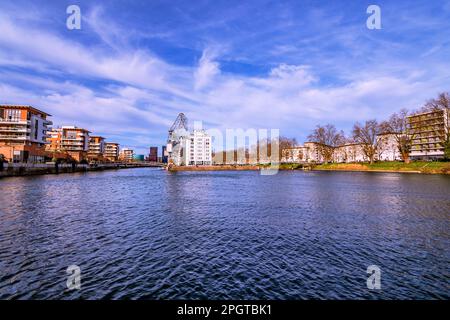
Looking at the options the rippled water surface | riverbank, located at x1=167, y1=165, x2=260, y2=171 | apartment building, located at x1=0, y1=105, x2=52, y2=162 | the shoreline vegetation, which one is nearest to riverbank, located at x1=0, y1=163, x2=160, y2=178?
apartment building, located at x1=0, y1=105, x2=52, y2=162

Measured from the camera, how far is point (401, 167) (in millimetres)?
104812

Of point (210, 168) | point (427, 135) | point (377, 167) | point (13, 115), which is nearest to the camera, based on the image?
point (13, 115)

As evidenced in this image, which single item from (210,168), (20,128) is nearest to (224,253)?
(20,128)

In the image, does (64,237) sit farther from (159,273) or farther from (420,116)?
(420,116)

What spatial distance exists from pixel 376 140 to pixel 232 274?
137 meters

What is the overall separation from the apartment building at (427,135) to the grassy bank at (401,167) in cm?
2447

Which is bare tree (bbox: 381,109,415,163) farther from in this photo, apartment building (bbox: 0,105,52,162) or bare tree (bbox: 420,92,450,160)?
apartment building (bbox: 0,105,52,162)

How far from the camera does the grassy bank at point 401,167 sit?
88000mm

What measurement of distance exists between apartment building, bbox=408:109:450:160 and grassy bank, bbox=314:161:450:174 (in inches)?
963

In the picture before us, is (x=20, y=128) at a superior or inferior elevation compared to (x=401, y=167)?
superior

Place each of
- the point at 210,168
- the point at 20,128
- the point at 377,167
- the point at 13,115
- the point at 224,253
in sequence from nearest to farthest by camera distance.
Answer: the point at 224,253, the point at 13,115, the point at 20,128, the point at 377,167, the point at 210,168

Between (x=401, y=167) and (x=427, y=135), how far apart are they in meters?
48.5

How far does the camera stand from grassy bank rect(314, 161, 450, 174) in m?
88.0

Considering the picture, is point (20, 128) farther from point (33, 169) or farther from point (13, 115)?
point (33, 169)
